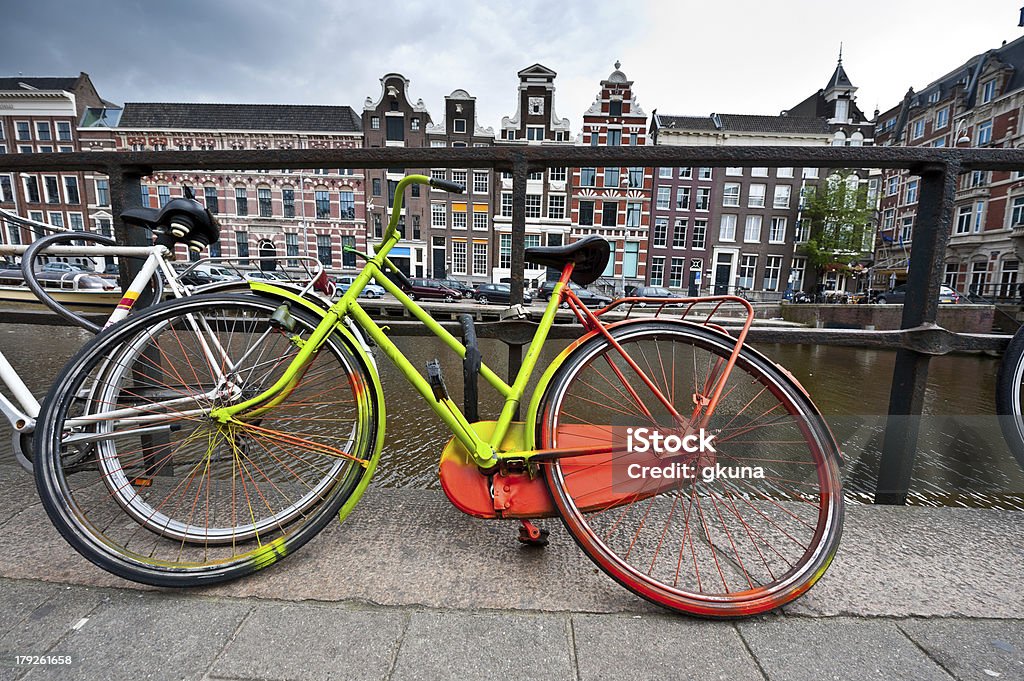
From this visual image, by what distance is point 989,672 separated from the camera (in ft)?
2.94

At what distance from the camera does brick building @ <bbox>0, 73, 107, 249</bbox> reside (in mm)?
27828

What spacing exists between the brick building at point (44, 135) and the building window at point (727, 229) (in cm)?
4079

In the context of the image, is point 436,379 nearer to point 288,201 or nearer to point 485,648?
point 485,648

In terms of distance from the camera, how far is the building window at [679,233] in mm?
30266

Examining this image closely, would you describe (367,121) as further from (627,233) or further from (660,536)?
(660,536)

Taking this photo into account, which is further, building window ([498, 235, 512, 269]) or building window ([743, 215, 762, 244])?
building window ([743, 215, 762, 244])

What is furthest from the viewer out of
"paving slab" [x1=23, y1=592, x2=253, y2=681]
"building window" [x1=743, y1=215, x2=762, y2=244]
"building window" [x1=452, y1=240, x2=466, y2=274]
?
"building window" [x1=743, y1=215, x2=762, y2=244]

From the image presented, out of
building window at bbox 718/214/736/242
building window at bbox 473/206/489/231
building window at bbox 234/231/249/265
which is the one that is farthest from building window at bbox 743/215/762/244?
building window at bbox 234/231/249/265

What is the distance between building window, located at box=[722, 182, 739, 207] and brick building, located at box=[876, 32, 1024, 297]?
10476 mm

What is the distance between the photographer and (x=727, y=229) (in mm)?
30609

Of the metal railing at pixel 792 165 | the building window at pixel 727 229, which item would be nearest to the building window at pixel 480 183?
the building window at pixel 727 229

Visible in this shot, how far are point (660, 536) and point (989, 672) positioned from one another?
0.69 metres

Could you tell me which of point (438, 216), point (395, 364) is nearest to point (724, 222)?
point (438, 216)

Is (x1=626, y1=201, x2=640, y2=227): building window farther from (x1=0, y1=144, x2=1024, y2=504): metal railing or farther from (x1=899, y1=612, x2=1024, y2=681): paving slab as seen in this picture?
(x1=899, y1=612, x2=1024, y2=681): paving slab
